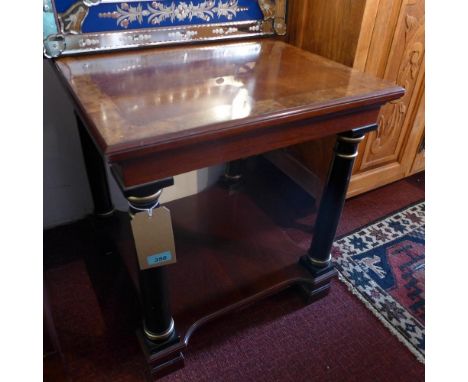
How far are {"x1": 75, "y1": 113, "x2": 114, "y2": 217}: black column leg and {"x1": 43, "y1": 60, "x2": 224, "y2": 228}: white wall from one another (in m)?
0.11

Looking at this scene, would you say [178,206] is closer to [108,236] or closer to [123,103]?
[108,236]

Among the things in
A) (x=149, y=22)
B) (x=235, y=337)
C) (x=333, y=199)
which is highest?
(x=149, y=22)

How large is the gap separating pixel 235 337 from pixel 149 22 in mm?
1012

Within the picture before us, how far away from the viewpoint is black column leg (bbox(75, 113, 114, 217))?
124 centimetres

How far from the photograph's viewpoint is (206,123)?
740 millimetres

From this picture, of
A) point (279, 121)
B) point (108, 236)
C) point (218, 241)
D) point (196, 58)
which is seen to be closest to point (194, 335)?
point (218, 241)

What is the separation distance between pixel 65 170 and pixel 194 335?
78cm

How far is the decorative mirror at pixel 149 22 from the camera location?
1034 mm

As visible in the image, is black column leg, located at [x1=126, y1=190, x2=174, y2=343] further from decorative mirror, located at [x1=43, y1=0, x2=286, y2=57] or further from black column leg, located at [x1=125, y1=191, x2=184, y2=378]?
decorative mirror, located at [x1=43, y1=0, x2=286, y2=57]

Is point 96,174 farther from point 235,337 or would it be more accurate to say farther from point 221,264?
point 235,337

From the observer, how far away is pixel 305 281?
126 cm

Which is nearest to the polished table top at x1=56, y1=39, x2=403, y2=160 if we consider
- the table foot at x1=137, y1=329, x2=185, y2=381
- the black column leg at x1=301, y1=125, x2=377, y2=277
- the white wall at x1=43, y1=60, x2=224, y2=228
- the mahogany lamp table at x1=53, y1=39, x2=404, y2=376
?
the mahogany lamp table at x1=53, y1=39, x2=404, y2=376

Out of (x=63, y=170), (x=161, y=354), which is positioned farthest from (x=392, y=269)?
A: (x=63, y=170)

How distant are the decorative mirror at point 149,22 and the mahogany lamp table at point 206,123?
0.04 meters
